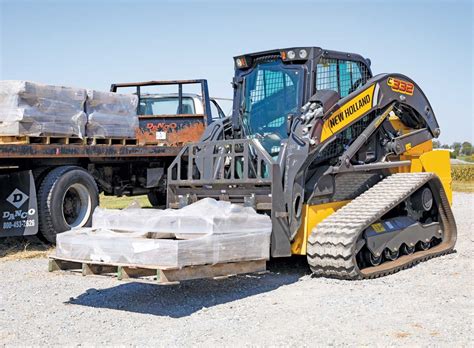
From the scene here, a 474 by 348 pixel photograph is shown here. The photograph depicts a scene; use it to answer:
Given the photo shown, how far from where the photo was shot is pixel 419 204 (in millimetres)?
9297

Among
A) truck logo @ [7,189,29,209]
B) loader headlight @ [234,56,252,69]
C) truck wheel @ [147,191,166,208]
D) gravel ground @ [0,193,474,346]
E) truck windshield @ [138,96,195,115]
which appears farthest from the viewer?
truck wheel @ [147,191,166,208]

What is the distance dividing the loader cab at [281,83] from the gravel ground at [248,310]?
5.94 ft

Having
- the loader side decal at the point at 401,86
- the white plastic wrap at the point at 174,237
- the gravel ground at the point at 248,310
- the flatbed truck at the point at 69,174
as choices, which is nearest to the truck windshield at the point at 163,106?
the flatbed truck at the point at 69,174

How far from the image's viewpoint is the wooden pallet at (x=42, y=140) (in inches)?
389

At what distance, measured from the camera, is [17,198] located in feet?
33.0

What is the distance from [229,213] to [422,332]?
7.17 ft

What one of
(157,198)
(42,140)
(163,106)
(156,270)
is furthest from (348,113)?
(157,198)

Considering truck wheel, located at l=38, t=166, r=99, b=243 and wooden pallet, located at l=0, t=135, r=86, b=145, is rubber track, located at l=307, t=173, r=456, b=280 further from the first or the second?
wooden pallet, located at l=0, t=135, r=86, b=145

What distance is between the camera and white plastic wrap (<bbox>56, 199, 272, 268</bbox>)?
241 inches

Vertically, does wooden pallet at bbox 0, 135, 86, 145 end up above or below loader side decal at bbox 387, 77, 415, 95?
below

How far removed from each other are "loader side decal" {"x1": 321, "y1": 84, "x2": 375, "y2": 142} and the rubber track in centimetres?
94

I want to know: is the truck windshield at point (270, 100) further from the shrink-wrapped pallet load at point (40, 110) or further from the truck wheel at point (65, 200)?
the truck wheel at point (65, 200)

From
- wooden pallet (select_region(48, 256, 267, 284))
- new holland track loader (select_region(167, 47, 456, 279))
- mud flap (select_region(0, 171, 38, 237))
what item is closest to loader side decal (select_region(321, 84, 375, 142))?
new holland track loader (select_region(167, 47, 456, 279))

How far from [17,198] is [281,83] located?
13.9ft
